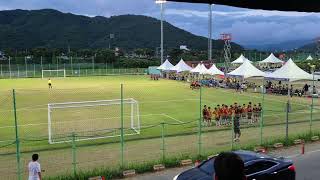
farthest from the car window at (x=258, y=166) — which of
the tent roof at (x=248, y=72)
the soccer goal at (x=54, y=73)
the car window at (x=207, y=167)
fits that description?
the soccer goal at (x=54, y=73)

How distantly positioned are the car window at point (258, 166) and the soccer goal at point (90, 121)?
9479 millimetres

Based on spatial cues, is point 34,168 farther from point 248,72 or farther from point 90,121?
point 248,72

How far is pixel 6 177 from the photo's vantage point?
16250mm

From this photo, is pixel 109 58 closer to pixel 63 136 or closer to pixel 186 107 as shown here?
pixel 186 107

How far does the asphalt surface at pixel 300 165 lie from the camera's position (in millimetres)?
15363

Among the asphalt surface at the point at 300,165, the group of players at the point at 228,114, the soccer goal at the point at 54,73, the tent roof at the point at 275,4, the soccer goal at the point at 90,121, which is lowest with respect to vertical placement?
the asphalt surface at the point at 300,165

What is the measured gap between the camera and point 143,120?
2961 centimetres

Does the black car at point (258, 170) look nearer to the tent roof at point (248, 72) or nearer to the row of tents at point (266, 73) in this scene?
the row of tents at point (266, 73)

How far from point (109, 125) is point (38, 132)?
4311 millimetres

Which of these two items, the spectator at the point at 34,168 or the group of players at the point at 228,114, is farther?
the group of players at the point at 228,114

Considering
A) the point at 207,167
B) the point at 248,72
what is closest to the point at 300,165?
the point at 207,167

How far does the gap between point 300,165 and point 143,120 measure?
14.5 metres

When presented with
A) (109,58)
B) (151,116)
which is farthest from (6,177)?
(109,58)

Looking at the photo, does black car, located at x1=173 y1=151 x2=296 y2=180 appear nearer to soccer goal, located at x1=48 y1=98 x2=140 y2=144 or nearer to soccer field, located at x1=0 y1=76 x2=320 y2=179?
soccer field, located at x1=0 y1=76 x2=320 y2=179
